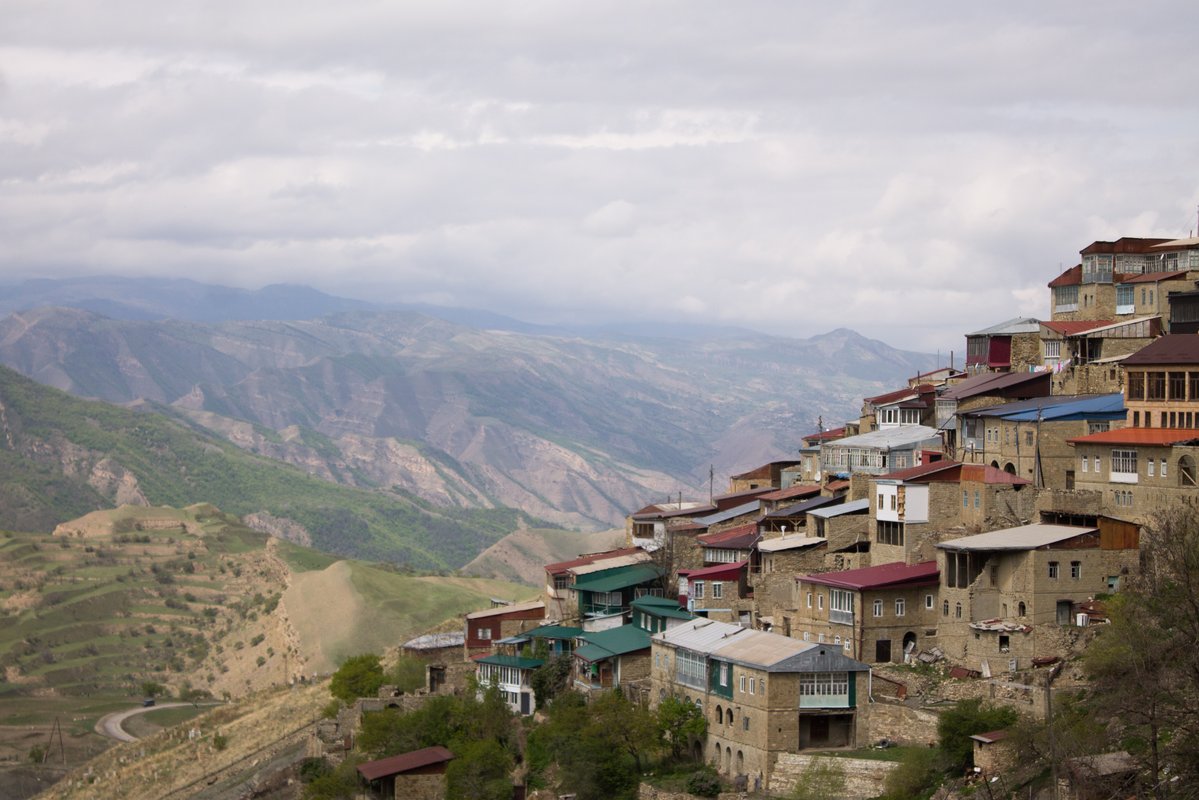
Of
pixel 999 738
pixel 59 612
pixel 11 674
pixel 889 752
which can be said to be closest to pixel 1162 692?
pixel 999 738

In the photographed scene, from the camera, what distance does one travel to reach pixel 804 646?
5378cm

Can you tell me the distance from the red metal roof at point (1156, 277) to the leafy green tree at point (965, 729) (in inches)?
1285

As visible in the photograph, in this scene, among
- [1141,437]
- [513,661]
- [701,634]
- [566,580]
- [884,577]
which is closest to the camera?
[1141,437]

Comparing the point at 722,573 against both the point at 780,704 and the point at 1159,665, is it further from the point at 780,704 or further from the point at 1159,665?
the point at 1159,665

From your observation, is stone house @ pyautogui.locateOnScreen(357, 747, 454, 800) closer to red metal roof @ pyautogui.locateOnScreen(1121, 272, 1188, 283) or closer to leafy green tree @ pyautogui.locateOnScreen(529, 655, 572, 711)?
leafy green tree @ pyautogui.locateOnScreen(529, 655, 572, 711)

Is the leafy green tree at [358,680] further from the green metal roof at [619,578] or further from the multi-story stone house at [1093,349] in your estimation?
the multi-story stone house at [1093,349]

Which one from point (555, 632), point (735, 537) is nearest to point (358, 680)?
point (555, 632)

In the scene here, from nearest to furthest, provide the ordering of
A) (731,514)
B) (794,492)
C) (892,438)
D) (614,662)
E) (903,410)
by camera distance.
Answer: (614,662) < (892,438) < (794,492) < (731,514) < (903,410)

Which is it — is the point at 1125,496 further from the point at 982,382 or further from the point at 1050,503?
the point at 982,382

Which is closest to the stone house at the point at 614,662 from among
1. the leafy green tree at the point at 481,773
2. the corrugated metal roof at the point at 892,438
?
the leafy green tree at the point at 481,773

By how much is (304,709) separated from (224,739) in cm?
507

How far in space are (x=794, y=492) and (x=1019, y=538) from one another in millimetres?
23146

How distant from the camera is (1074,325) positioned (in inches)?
2985

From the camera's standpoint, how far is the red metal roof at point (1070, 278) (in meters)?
80.6
